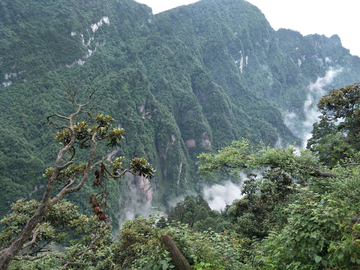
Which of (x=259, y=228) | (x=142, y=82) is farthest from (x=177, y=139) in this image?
(x=259, y=228)

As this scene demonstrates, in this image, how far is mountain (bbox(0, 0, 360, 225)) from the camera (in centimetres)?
7075

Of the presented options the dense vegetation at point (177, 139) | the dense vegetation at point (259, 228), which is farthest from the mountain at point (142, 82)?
the dense vegetation at point (259, 228)

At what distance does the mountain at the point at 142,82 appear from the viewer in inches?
2785

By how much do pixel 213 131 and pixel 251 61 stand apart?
96.2 meters

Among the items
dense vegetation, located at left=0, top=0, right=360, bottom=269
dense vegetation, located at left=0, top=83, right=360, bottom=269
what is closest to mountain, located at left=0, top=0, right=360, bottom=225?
dense vegetation, located at left=0, top=0, right=360, bottom=269

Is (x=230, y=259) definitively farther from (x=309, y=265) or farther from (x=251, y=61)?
(x=251, y=61)

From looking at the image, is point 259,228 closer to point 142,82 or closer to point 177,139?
point 177,139

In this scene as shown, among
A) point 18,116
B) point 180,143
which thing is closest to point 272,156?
point 18,116

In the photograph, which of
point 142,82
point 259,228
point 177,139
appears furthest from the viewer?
point 142,82

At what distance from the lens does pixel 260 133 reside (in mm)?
139750

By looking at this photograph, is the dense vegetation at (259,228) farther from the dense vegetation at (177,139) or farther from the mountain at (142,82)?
the mountain at (142,82)

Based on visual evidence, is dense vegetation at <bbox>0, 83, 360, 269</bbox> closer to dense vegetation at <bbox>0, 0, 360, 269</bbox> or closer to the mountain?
dense vegetation at <bbox>0, 0, 360, 269</bbox>

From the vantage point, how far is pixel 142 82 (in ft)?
323

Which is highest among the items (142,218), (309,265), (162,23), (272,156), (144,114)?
(162,23)
